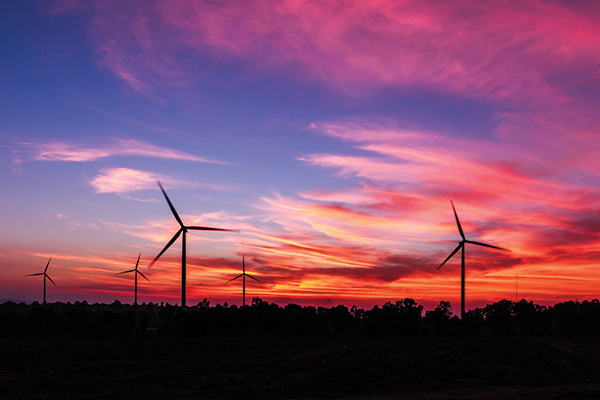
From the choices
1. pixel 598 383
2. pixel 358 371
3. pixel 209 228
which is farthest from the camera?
pixel 209 228

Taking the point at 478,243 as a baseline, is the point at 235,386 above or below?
below

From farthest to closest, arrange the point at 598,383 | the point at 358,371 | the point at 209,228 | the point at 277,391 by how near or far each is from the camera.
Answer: the point at 209,228 < the point at 358,371 < the point at 598,383 < the point at 277,391

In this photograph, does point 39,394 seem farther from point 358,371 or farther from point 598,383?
point 598,383

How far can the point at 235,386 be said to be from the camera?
41.6 metres

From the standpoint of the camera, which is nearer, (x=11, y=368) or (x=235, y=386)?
(x=235, y=386)

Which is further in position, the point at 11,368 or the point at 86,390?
the point at 11,368

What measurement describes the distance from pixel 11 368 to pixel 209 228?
194 ft

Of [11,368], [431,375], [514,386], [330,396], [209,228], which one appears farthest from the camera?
[209,228]

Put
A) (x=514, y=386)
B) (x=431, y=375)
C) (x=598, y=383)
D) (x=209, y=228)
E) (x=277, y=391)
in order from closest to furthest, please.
Answer: (x=277, y=391) → (x=514, y=386) → (x=598, y=383) → (x=431, y=375) → (x=209, y=228)

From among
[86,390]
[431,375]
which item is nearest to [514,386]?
[431,375]

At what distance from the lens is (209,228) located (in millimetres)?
112688

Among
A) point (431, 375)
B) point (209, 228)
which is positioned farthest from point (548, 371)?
point (209, 228)

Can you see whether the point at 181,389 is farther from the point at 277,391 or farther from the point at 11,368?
the point at 11,368

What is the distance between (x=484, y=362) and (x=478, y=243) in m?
73.5
